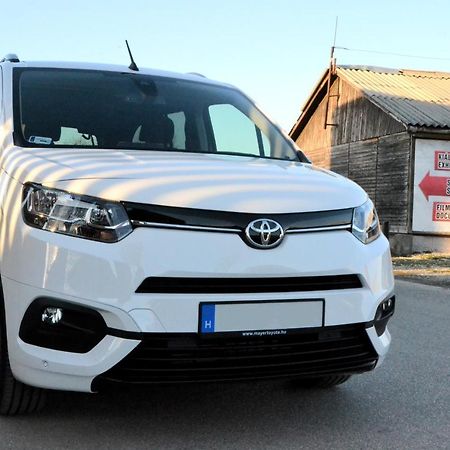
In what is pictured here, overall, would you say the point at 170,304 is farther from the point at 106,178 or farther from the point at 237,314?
the point at 106,178

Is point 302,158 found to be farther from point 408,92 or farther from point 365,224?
point 408,92

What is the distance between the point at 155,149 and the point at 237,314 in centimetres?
134

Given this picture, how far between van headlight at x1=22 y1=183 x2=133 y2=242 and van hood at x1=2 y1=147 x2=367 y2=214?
0.04m

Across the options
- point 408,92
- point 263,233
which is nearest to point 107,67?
point 263,233

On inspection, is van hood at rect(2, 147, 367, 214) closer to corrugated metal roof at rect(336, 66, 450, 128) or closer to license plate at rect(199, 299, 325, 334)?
license plate at rect(199, 299, 325, 334)

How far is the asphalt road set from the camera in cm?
305

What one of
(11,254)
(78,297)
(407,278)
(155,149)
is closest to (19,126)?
(155,149)

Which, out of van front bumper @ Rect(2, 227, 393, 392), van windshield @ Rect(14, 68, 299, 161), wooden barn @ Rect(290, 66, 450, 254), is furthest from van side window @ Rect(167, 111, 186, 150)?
wooden barn @ Rect(290, 66, 450, 254)

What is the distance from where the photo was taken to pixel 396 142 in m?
18.9

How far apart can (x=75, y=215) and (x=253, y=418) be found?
143 centimetres

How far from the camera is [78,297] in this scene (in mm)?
2668

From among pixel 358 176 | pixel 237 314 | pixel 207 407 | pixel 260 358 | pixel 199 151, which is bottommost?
pixel 358 176

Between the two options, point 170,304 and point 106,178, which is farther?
point 106,178

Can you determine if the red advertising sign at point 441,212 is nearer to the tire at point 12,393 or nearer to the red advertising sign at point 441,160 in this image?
the red advertising sign at point 441,160
